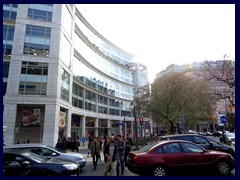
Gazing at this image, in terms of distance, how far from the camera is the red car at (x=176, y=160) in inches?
264

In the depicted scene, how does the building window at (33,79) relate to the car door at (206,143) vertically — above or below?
above

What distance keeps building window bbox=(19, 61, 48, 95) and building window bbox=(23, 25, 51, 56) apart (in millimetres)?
1835

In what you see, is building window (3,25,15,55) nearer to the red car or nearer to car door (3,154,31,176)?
car door (3,154,31,176)

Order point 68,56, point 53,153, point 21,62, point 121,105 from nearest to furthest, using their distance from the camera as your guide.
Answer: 1. point 53,153
2. point 21,62
3. point 68,56
4. point 121,105

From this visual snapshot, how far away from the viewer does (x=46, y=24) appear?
25859 mm

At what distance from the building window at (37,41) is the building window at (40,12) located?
1649mm

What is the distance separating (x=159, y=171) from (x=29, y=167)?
4.71 m

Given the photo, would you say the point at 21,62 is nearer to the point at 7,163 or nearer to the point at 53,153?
the point at 53,153

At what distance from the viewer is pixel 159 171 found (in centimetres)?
671

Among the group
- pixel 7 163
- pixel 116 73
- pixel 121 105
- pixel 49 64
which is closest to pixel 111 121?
pixel 121 105

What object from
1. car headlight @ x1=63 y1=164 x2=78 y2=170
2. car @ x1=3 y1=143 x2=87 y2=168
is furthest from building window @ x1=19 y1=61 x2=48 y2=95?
car headlight @ x1=63 y1=164 x2=78 y2=170

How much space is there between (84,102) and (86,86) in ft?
11.2

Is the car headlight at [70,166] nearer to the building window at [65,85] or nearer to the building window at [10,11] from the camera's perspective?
the building window at [65,85]

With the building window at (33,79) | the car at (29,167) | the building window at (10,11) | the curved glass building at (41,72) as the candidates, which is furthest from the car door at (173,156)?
the building window at (10,11)
